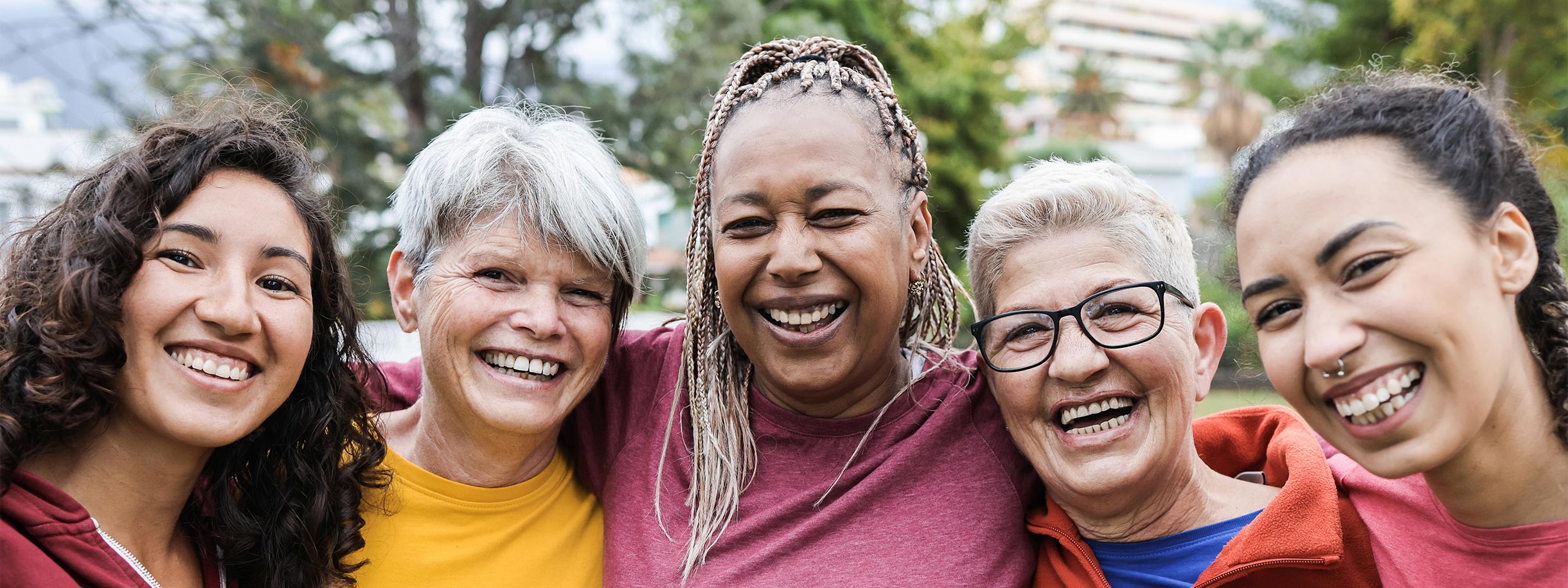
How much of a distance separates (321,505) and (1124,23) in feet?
393

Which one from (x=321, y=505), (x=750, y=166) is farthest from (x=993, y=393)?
(x=321, y=505)

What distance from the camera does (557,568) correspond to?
109 inches

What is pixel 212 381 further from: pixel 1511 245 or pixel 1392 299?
pixel 1511 245

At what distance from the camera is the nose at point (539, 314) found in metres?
2.64

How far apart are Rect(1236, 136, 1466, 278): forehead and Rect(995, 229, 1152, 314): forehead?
45cm

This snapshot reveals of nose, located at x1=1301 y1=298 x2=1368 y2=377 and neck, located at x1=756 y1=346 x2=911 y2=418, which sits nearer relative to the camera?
nose, located at x1=1301 y1=298 x2=1368 y2=377

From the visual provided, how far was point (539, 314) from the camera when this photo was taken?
8.69 feet

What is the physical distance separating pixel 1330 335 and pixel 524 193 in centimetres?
193

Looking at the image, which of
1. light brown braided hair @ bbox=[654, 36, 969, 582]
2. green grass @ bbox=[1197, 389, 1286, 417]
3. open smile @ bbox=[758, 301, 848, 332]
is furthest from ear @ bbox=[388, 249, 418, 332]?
green grass @ bbox=[1197, 389, 1286, 417]

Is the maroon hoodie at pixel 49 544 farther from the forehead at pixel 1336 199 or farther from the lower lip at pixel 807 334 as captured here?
the forehead at pixel 1336 199

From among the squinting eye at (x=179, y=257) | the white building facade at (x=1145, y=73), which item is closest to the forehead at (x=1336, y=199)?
the squinting eye at (x=179, y=257)

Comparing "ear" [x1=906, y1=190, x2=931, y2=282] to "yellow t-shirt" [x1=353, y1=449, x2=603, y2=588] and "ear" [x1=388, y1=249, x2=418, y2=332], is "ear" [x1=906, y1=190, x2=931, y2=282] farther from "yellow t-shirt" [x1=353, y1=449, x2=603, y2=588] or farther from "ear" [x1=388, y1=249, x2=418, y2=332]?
"ear" [x1=388, y1=249, x2=418, y2=332]

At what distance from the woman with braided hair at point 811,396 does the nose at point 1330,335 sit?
0.93m

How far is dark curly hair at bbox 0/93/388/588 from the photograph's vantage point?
2.09m
